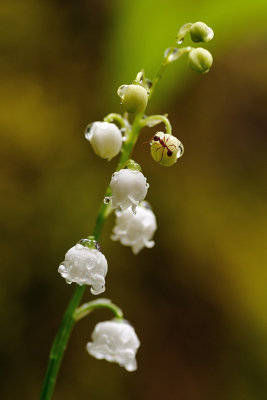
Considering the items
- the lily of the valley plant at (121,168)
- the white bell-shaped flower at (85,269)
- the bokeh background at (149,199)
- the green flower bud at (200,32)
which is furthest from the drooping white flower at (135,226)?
the bokeh background at (149,199)

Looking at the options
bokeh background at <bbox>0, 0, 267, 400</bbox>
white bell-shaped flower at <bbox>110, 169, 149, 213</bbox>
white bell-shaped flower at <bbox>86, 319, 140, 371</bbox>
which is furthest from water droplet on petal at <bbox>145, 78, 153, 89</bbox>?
bokeh background at <bbox>0, 0, 267, 400</bbox>

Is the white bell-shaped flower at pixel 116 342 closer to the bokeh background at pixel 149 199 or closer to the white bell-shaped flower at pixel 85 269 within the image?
the white bell-shaped flower at pixel 85 269

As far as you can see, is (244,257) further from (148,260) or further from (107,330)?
(107,330)

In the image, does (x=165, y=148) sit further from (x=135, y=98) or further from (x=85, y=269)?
(x=85, y=269)

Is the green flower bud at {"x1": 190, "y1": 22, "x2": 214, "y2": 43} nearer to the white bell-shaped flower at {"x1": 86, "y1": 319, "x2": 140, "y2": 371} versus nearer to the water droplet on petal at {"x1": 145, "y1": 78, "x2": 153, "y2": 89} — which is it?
the water droplet on petal at {"x1": 145, "y1": 78, "x2": 153, "y2": 89}

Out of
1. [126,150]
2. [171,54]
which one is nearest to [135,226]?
[126,150]

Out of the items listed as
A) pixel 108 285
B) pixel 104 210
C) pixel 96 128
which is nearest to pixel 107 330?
pixel 104 210
